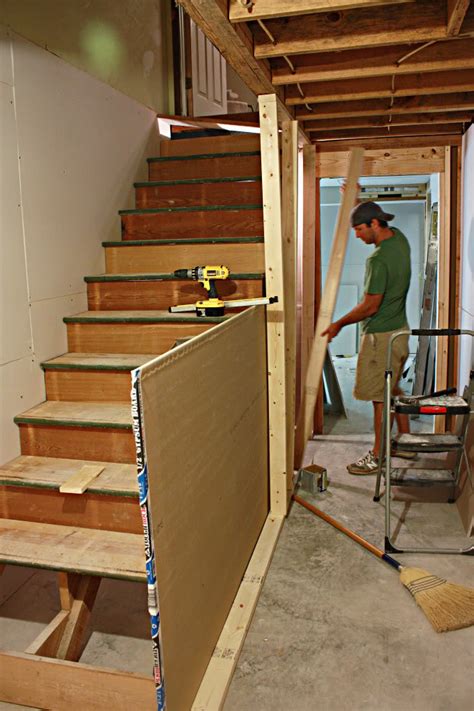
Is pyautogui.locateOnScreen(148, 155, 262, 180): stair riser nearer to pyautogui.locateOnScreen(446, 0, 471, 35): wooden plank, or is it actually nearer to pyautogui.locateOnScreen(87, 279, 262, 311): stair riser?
pyautogui.locateOnScreen(87, 279, 262, 311): stair riser

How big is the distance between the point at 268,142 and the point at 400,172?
188cm

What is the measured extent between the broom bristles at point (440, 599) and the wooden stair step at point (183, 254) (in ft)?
5.56

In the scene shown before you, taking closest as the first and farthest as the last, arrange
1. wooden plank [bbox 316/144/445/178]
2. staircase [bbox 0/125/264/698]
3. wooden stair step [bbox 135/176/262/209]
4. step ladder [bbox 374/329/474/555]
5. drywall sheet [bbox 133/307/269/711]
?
drywall sheet [bbox 133/307/269/711], staircase [bbox 0/125/264/698], step ladder [bbox 374/329/474/555], wooden stair step [bbox 135/176/262/209], wooden plank [bbox 316/144/445/178]

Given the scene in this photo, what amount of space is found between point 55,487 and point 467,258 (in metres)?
2.97

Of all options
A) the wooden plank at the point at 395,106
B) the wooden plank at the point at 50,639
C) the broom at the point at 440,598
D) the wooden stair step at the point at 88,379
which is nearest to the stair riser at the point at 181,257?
the wooden stair step at the point at 88,379

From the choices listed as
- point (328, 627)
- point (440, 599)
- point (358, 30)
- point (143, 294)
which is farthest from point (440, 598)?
point (358, 30)

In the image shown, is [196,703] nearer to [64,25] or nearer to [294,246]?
[294,246]

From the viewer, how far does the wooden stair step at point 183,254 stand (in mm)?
3146

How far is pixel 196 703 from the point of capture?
182 cm

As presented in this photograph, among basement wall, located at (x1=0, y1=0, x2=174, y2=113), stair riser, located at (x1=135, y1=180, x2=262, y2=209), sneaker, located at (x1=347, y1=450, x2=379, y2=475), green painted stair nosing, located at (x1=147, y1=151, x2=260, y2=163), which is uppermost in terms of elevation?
basement wall, located at (x1=0, y1=0, x2=174, y2=113)

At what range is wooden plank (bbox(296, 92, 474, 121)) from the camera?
3.18 metres

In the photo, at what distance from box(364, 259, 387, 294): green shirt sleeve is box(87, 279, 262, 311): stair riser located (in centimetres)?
110

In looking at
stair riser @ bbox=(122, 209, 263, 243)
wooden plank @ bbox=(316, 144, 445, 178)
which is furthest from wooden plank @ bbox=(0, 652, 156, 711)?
wooden plank @ bbox=(316, 144, 445, 178)

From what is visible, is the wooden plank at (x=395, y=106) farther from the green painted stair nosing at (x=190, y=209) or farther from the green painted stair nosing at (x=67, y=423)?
the green painted stair nosing at (x=67, y=423)
